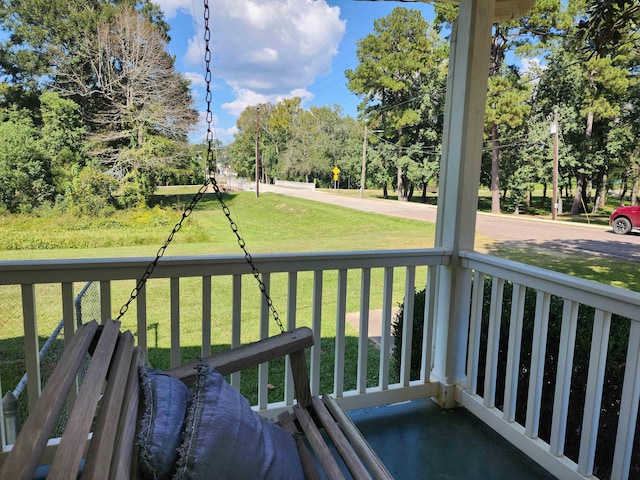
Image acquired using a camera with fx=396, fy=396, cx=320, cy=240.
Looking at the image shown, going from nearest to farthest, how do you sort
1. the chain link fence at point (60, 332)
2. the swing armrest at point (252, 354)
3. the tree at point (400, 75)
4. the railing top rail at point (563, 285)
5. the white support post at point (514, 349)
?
the swing armrest at point (252, 354)
the railing top rail at point (563, 285)
the white support post at point (514, 349)
the chain link fence at point (60, 332)
the tree at point (400, 75)

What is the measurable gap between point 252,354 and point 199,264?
1.91 feet

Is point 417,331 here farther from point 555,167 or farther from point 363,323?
point 555,167

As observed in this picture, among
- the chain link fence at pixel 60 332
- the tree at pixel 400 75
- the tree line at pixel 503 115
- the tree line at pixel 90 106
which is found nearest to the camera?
the tree line at pixel 503 115

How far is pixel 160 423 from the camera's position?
2.61 ft

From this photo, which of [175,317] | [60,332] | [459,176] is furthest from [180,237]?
[459,176]

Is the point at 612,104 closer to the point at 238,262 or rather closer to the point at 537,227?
the point at 537,227

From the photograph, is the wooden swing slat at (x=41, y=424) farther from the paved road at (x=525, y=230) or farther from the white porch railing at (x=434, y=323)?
the paved road at (x=525, y=230)

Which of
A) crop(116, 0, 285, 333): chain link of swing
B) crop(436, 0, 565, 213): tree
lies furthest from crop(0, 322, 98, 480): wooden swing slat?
crop(436, 0, 565, 213): tree

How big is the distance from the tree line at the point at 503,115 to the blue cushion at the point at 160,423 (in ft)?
5.42

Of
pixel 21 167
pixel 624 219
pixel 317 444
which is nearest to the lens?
pixel 317 444

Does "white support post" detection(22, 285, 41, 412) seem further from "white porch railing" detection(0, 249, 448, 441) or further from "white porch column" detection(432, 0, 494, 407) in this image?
"white porch column" detection(432, 0, 494, 407)

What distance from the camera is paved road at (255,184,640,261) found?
156 cm

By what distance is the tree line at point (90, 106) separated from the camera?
2.56m

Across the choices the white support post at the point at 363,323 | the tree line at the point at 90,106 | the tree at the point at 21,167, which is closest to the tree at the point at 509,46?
the white support post at the point at 363,323
